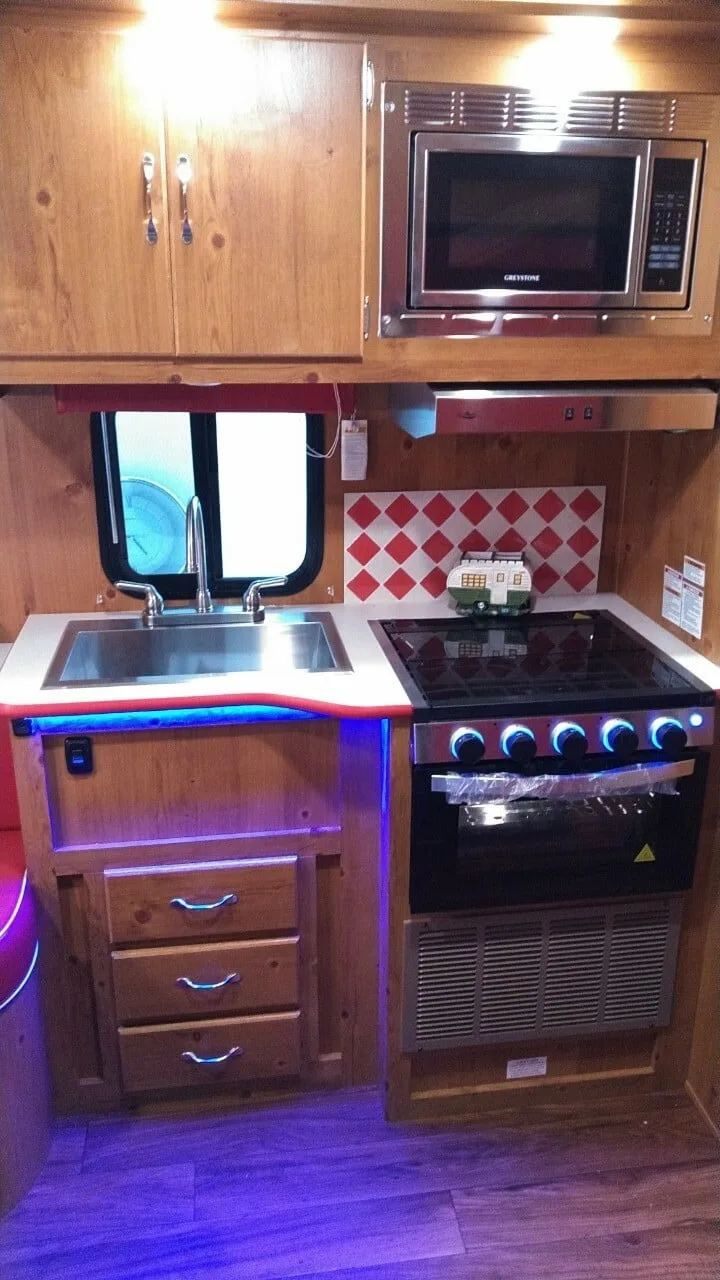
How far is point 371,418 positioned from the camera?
2445mm

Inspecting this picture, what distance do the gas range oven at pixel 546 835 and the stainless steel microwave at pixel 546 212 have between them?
28.6 inches

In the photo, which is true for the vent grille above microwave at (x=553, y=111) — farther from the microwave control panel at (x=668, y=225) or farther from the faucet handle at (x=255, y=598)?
the faucet handle at (x=255, y=598)

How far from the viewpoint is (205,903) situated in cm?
212

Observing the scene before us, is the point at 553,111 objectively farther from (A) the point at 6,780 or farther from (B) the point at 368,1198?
(B) the point at 368,1198

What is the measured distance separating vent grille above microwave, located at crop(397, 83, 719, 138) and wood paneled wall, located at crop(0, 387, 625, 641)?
659 millimetres

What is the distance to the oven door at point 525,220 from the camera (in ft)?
6.38

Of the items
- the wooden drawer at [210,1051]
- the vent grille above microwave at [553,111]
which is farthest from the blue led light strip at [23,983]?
the vent grille above microwave at [553,111]

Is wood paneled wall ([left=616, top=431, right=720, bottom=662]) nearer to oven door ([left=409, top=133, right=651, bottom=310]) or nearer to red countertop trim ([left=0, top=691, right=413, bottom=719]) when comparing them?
→ oven door ([left=409, top=133, right=651, bottom=310])

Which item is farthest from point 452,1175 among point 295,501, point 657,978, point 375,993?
point 295,501

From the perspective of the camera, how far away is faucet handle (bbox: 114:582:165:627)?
2.41 meters

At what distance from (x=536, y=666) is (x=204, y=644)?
0.82 m

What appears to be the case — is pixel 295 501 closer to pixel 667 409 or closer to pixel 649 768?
pixel 667 409

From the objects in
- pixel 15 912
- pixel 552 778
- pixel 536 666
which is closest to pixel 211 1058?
pixel 15 912

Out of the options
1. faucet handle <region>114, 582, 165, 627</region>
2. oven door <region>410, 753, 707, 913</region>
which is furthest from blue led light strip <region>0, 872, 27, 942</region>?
oven door <region>410, 753, 707, 913</region>
